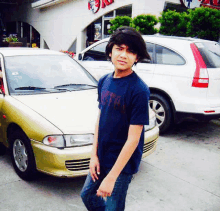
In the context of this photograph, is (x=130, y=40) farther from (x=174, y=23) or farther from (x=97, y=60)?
(x=174, y=23)

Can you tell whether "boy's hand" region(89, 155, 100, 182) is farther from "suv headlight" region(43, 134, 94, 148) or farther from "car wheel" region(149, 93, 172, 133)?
"car wheel" region(149, 93, 172, 133)

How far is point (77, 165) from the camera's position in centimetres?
304

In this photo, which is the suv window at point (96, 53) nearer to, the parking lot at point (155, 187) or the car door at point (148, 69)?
the car door at point (148, 69)

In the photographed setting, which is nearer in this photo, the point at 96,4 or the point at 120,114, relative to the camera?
Answer: the point at 120,114

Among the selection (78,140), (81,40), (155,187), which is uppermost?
(81,40)

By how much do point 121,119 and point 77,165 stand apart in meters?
1.40

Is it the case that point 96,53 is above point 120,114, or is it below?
above

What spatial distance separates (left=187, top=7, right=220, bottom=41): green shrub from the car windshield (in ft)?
16.5

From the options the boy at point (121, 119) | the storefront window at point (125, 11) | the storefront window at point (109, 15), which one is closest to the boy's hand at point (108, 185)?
the boy at point (121, 119)

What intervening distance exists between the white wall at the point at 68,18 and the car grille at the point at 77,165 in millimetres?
10147

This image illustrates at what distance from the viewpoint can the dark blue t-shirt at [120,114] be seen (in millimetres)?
1752

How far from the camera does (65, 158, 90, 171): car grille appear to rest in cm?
301

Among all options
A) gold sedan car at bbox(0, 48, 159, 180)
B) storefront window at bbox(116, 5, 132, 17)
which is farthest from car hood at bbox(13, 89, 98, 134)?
storefront window at bbox(116, 5, 132, 17)

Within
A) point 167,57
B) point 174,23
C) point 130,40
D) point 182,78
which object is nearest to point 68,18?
point 174,23
